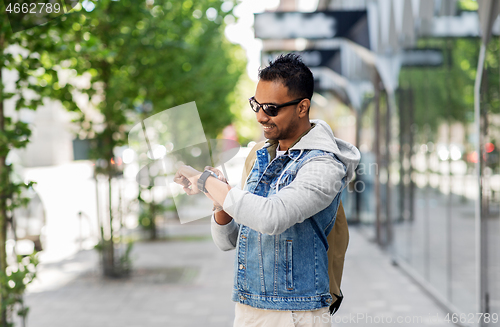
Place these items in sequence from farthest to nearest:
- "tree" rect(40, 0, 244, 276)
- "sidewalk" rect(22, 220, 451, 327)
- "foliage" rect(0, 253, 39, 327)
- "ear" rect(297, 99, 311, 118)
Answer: "tree" rect(40, 0, 244, 276) → "sidewalk" rect(22, 220, 451, 327) → "foliage" rect(0, 253, 39, 327) → "ear" rect(297, 99, 311, 118)

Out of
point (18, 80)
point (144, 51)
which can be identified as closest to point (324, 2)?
point (144, 51)

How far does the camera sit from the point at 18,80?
4184mm

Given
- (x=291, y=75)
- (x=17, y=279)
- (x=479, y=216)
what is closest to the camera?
(x=291, y=75)

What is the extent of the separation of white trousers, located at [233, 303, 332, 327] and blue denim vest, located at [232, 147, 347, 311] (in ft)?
0.13

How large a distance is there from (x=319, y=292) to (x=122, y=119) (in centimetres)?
584

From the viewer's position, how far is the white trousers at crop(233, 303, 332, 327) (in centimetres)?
195

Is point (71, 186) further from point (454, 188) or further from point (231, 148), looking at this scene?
point (231, 148)

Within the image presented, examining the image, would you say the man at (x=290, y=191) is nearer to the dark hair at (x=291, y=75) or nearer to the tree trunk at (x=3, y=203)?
the dark hair at (x=291, y=75)

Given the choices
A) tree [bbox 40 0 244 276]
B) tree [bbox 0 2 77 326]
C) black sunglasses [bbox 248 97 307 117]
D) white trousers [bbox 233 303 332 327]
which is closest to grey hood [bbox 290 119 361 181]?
black sunglasses [bbox 248 97 307 117]

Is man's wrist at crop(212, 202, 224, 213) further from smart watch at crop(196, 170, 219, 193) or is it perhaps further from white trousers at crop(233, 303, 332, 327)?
white trousers at crop(233, 303, 332, 327)

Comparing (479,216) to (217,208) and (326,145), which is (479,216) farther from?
(217,208)

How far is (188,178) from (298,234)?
0.45 metres

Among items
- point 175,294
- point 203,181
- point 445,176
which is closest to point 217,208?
point 203,181

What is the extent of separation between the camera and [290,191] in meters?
1.77
